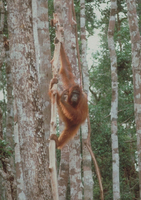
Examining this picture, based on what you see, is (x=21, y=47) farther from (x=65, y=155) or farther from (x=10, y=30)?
(x=65, y=155)

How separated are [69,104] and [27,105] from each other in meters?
1.79

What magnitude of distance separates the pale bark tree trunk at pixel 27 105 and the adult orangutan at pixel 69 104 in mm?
1423

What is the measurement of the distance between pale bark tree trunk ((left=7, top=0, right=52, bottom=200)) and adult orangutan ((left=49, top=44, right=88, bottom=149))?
1423mm

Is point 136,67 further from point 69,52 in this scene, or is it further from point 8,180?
point 8,180

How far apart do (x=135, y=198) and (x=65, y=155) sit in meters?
7.86

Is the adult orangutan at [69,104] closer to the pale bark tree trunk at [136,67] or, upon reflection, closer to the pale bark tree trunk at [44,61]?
the pale bark tree trunk at [44,61]

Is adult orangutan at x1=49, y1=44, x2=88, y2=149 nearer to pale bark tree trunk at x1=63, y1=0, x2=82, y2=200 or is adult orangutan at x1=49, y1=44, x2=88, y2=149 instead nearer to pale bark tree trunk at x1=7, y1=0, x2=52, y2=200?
pale bark tree trunk at x1=63, y1=0, x2=82, y2=200

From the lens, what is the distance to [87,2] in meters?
14.1

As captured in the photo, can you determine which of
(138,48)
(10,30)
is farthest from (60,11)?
(10,30)

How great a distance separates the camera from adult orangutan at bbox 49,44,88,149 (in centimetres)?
513

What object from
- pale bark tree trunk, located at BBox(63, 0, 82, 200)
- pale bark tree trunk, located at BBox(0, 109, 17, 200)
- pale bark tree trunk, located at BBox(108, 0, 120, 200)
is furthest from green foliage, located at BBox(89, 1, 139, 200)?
pale bark tree trunk, located at BBox(0, 109, 17, 200)

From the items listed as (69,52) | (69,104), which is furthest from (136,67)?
(69,104)

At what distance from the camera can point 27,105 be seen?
11.8ft

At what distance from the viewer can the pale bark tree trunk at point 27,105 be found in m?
3.45
